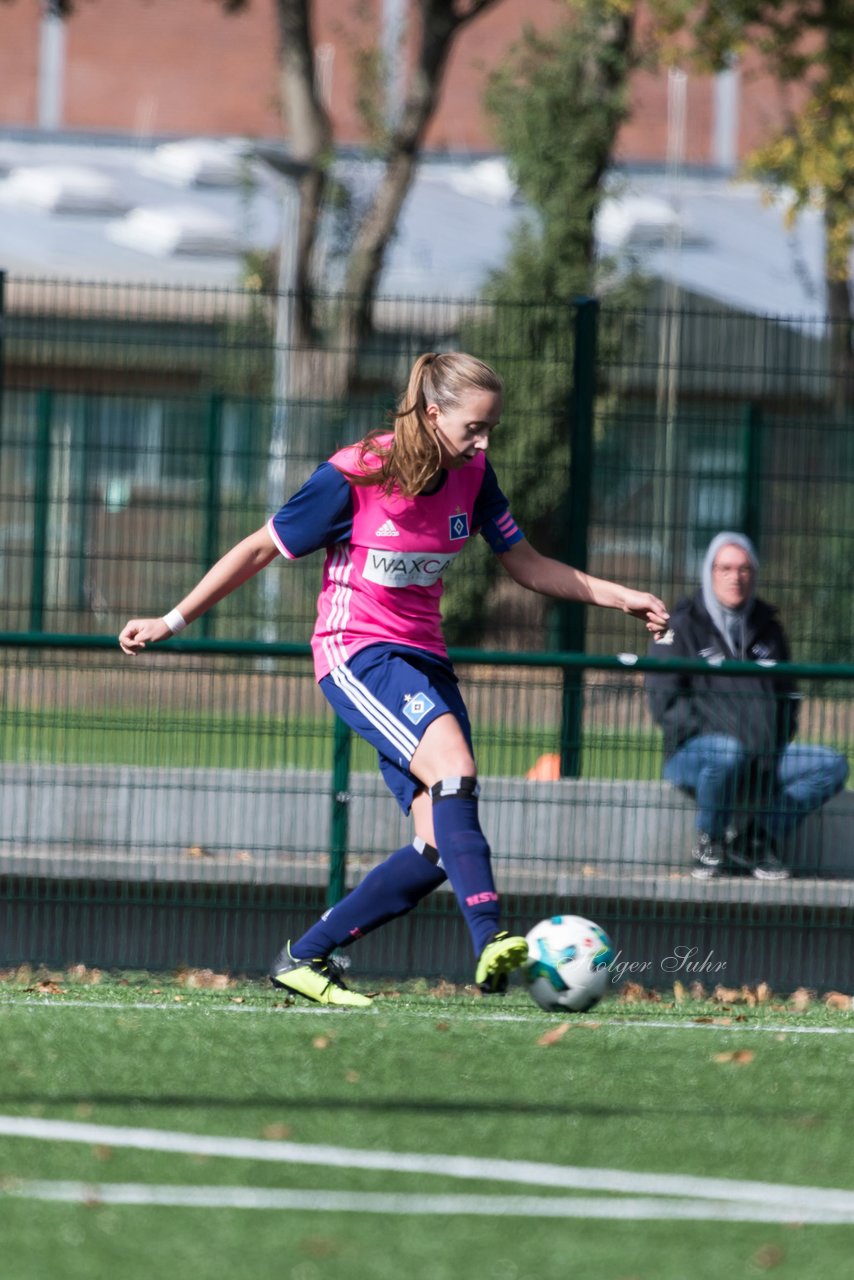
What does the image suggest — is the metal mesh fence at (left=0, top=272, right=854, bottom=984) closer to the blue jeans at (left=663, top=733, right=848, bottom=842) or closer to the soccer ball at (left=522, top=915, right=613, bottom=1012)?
the blue jeans at (left=663, top=733, right=848, bottom=842)

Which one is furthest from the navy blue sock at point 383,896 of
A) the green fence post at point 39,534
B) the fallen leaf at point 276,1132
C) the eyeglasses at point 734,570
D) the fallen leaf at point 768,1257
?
the green fence post at point 39,534

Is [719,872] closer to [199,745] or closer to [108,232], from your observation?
[199,745]

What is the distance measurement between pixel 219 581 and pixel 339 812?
6.85 ft

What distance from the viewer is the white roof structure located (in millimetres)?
28484

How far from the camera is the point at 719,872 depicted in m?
8.12

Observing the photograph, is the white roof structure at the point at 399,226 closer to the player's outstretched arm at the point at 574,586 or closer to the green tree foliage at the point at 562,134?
the green tree foliage at the point at 562,134

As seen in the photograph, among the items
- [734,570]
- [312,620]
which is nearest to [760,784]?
[734,570]

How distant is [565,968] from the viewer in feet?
19.8

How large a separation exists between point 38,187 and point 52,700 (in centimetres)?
2616

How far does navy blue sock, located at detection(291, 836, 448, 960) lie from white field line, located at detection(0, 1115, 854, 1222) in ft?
6.19

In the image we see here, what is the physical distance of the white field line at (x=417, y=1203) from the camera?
163 inches

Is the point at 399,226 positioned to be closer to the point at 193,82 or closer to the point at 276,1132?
the point at 193,82

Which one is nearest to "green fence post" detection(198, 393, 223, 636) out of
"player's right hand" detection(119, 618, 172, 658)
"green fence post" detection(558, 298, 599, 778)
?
"green fence post" detection(558, 298, 599, 778)

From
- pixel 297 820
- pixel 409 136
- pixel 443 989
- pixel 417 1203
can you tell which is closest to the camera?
pixel 417 1203
